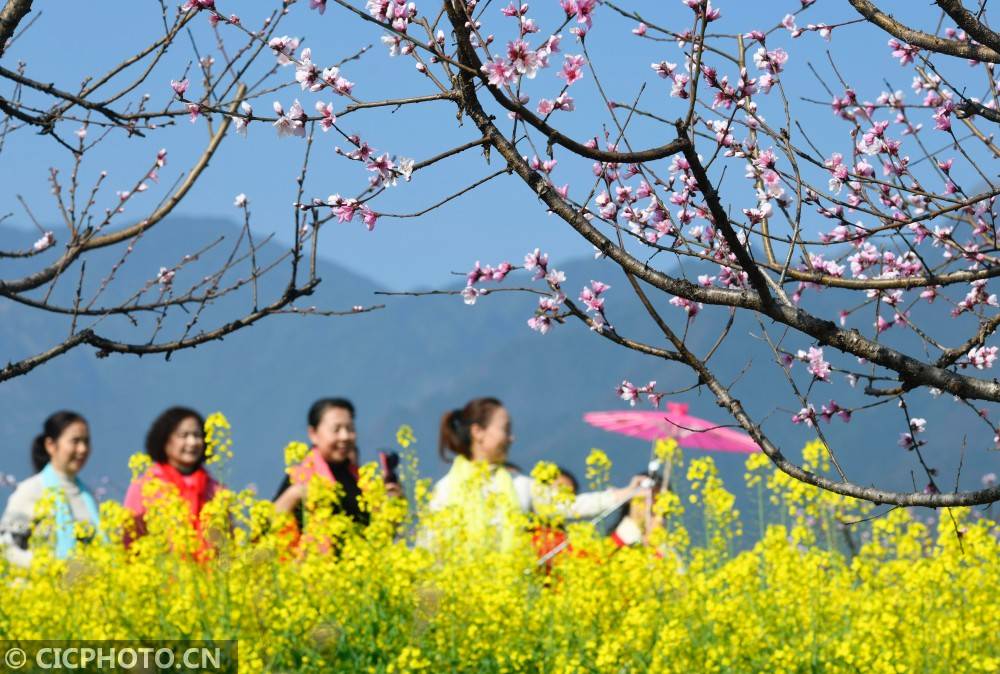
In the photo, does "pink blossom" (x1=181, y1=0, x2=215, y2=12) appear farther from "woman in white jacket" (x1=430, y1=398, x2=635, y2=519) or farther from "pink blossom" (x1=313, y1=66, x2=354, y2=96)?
"woman in white jacket" (x1=430, y1=398, x2=635, y2=519)

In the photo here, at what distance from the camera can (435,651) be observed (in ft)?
19.8

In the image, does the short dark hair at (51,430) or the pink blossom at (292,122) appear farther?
the short dark hair at (51,430)

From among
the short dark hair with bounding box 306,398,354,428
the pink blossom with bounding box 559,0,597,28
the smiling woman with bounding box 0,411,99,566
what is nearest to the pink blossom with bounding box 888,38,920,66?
the pink blossom with bounding box 559,0,597,28

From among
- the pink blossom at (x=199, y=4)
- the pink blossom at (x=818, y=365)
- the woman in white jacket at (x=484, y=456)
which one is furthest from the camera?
the woman in white jacket at (x=484, y=456)

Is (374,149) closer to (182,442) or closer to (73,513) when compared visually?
(182,442)

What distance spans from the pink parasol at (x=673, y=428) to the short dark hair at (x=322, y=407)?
2561 mm

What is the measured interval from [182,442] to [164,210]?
4003mm

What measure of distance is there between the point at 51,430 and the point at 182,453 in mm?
1525

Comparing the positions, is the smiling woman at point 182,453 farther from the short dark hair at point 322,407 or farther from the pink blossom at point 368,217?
the pink blossom at point 368,217

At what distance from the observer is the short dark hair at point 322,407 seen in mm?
8148

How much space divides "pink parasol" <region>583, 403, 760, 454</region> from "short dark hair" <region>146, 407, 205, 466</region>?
3.61m

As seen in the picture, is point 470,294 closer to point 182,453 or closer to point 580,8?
point 580,8

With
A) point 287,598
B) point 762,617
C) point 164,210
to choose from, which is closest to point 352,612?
point 287,598

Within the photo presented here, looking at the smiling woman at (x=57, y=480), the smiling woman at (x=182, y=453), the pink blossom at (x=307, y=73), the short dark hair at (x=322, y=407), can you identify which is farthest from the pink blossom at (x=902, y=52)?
the smiling woman at (x=57, y=480)
